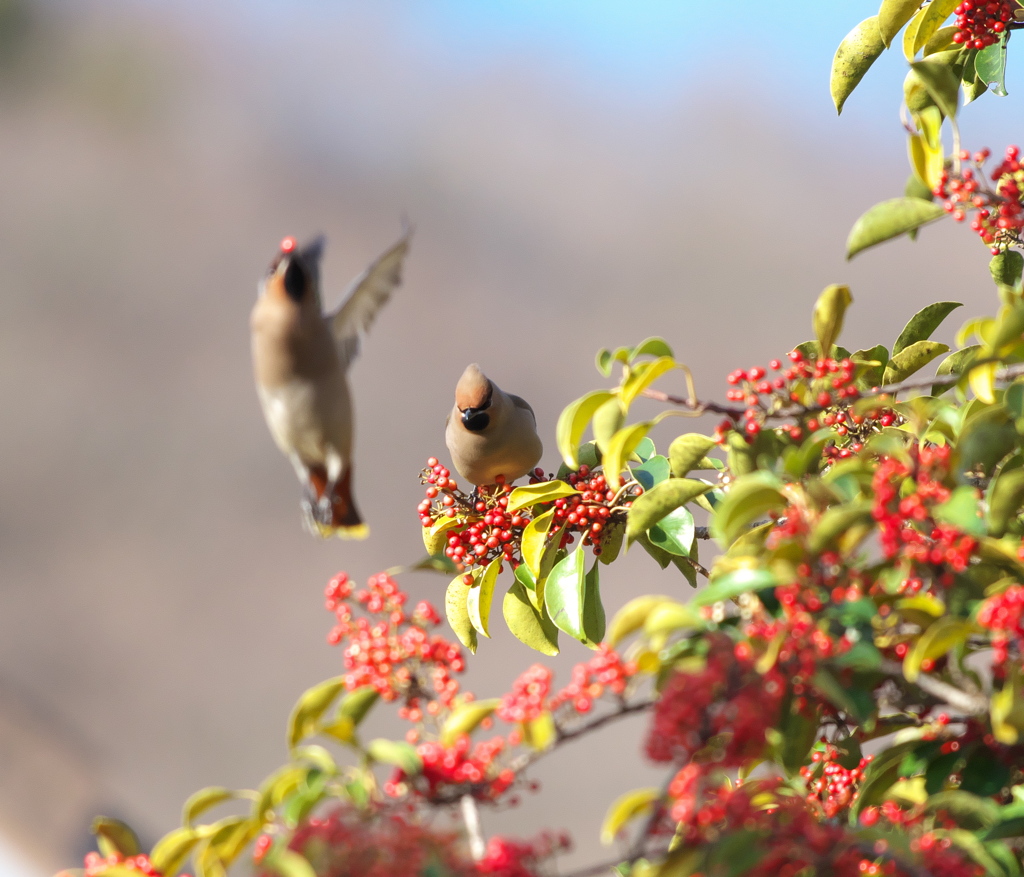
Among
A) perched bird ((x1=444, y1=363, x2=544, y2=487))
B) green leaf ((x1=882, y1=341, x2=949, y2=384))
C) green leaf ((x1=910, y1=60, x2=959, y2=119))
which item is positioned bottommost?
green leaf ((x1=882, y1=341, x2=949, y2=384))

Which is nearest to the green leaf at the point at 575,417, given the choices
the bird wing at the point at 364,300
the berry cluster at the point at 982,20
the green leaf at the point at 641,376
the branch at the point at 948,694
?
the green leaf at the point at 641,376

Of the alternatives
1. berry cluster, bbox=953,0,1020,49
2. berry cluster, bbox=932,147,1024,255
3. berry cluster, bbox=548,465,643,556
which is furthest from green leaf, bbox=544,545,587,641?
berry cluster, bbox=953,0,1020,49

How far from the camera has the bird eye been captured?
131 cm

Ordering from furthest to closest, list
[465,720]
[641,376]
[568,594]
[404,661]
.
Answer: [568,594] < [641,376] < [404,661] < [465,720]

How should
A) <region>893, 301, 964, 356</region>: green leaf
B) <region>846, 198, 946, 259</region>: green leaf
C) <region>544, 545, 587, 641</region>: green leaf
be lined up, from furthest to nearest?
<region>893, 301, 964, 356</region>: green leaf → <region>544, 545, 587, 641</region>: green leaf → <region>846, 198, 946, 259</region>: green leaf

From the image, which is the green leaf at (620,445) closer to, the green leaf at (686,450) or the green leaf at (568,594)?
the green leaf at (686,450)

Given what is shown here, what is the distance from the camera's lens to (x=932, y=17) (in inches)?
78.6

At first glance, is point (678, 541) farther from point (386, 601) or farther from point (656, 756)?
point (656, 756)

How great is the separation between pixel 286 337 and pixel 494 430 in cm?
126

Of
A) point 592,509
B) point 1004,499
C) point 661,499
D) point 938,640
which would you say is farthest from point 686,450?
point 938,640

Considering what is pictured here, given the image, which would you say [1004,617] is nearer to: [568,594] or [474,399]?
[568,594]

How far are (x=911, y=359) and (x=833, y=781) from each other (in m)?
0.81

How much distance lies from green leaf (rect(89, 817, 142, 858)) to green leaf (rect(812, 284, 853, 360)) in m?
1.23

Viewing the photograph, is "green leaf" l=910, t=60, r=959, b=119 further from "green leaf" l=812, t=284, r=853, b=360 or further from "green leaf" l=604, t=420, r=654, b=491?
"green leaf" l=604, t=420, r=654, b=491
